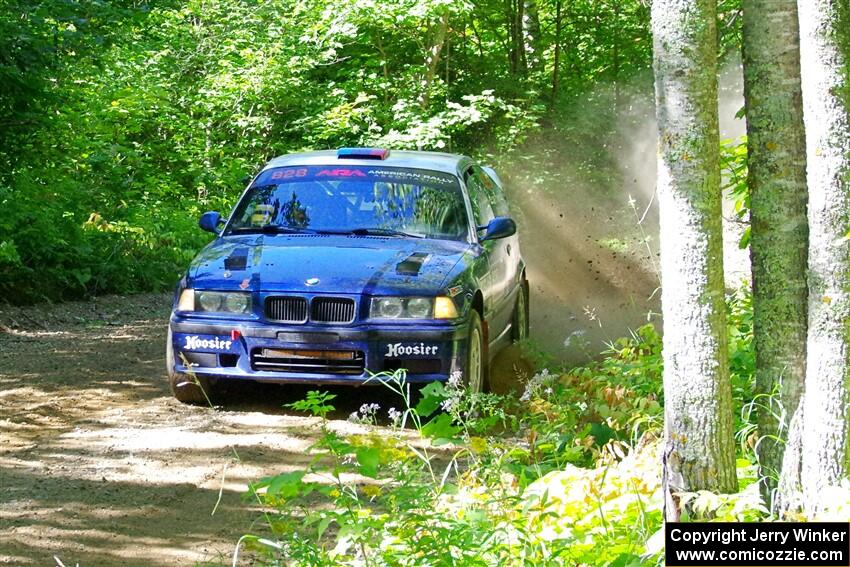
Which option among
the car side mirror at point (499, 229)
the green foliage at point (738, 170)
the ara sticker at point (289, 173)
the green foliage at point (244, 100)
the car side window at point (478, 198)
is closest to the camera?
the green foliage at point (738, 170)

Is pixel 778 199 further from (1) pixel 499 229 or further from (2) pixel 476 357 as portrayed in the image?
(1) pixel 499 229

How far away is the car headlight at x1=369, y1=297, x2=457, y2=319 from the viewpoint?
7969mm

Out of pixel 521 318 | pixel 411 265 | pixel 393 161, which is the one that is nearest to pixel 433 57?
pixel 521 318

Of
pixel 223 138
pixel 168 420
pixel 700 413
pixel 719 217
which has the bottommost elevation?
pixel 168 420

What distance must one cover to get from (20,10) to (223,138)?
28.6ft

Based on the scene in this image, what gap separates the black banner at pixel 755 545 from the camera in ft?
13.0

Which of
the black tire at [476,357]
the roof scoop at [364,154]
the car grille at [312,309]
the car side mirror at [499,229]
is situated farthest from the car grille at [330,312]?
the roof scoop at [364,154]

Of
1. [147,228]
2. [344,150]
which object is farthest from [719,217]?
[147,228]

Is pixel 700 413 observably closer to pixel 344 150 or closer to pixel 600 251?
pixel 344 150

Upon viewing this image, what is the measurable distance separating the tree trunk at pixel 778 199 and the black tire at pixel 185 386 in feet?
16.0

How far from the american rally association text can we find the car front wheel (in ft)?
13.0

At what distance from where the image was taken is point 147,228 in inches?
697

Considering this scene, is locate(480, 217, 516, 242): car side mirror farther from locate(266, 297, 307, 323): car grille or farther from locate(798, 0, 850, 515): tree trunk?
locate(798, 0, 850, 515): tree trunk

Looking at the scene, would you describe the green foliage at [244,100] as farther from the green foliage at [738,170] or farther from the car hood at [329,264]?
the green foliage at [738,170]
